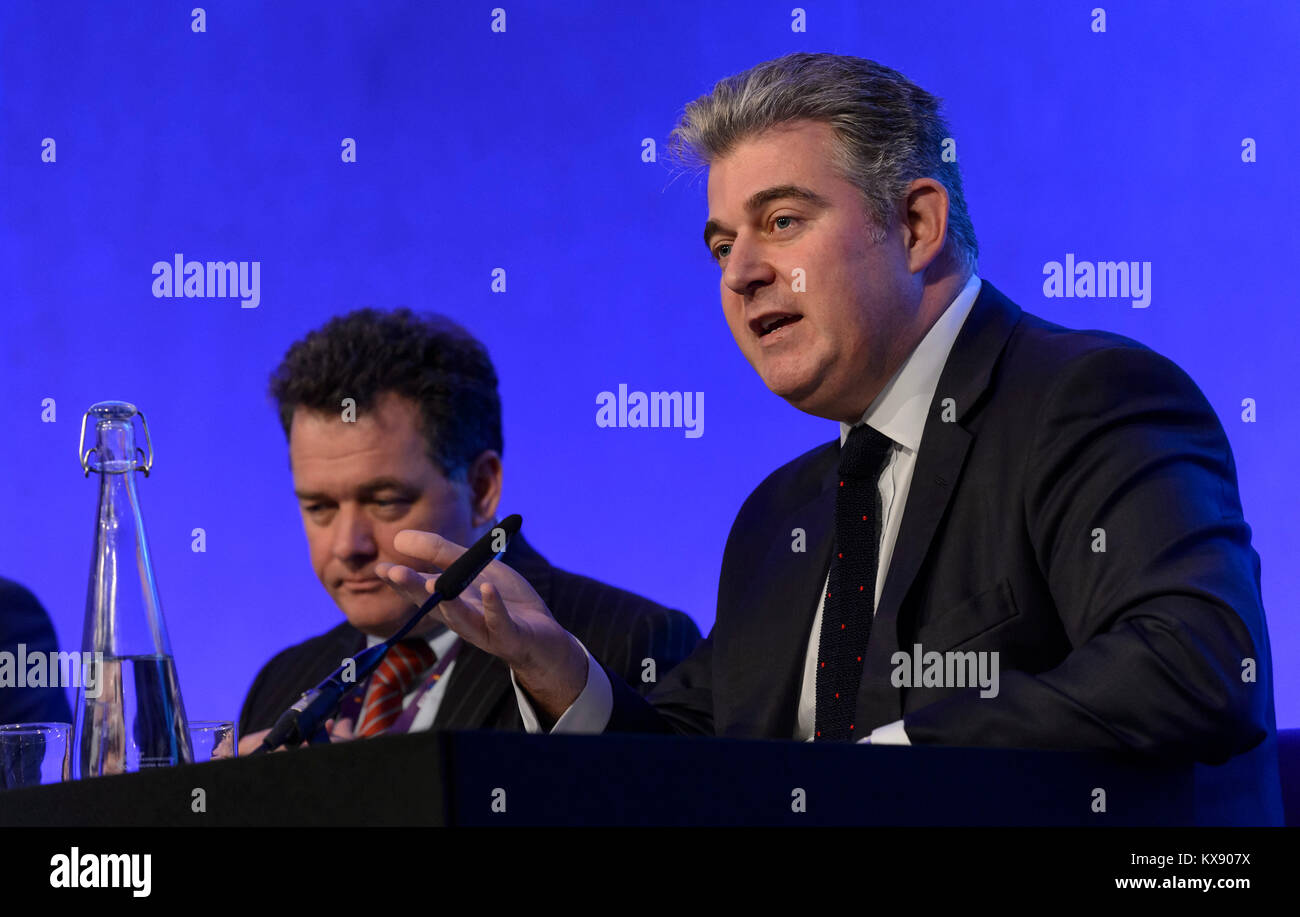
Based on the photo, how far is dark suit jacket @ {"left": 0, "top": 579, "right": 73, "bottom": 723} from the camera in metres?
2.09

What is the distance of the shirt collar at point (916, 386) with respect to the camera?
1553 millimetres

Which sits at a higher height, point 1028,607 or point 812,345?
point 812,345

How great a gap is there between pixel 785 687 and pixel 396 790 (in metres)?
0.92

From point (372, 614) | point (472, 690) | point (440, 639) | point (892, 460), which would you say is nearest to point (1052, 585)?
point (892, 460)

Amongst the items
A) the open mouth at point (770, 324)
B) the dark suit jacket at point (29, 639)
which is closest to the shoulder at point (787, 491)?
the open mouth at point (770, 324)

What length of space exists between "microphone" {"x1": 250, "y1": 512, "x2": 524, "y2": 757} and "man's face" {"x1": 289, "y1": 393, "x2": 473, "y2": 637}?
1.19m

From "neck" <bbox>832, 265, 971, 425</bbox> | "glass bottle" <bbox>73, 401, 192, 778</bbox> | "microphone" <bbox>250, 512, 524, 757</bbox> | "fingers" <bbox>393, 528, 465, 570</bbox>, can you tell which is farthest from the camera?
"neck" <bbox>832, 265, 971, 425</bbox>

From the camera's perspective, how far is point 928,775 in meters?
0.72

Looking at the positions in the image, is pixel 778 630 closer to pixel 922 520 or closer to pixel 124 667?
pixel 922 520

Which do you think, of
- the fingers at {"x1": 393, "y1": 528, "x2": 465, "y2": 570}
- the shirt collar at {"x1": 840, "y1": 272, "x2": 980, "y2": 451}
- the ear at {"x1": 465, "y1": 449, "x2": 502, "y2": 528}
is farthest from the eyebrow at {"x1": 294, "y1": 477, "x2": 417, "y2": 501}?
the fingers at {"x1": 393, "y1": 528, "x2": 465, "y2": 570}

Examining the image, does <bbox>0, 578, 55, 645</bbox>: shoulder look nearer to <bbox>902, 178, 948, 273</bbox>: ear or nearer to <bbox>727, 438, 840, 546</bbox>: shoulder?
<bbox>727, 438, 840, 546</bbox>: shoulder

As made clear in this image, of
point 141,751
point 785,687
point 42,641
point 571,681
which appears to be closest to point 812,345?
point 785,687

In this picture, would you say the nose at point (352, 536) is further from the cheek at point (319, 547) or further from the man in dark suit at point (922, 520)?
the man in dark suit at point (922, 520)
